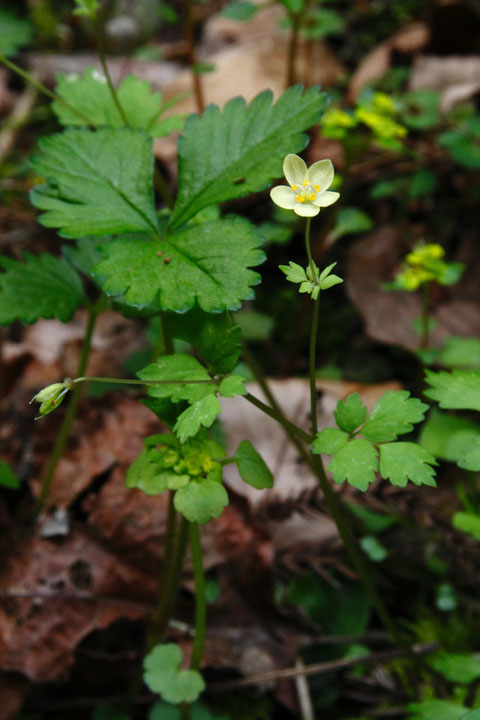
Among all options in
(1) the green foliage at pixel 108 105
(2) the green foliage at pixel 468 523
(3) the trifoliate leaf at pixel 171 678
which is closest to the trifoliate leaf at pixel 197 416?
(3) the trifoliate leaf at pixel 171 678

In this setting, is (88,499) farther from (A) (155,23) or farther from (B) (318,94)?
(A) (155,23)

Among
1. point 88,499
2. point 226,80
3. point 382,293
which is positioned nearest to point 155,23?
point 226,80

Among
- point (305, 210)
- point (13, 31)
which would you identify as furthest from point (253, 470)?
point (13, 31)

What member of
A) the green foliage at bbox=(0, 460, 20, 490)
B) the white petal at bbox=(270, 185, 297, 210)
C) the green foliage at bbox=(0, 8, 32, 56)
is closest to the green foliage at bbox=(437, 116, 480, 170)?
the white petal at bbox=(270, 185, 297, 210)

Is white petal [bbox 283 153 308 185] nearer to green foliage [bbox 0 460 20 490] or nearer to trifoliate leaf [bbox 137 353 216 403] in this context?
trifoliate leaf [bbox 137 353 216 403]

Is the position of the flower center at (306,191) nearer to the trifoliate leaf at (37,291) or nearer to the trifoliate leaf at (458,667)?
the trifoliate leaf at (37,291)
